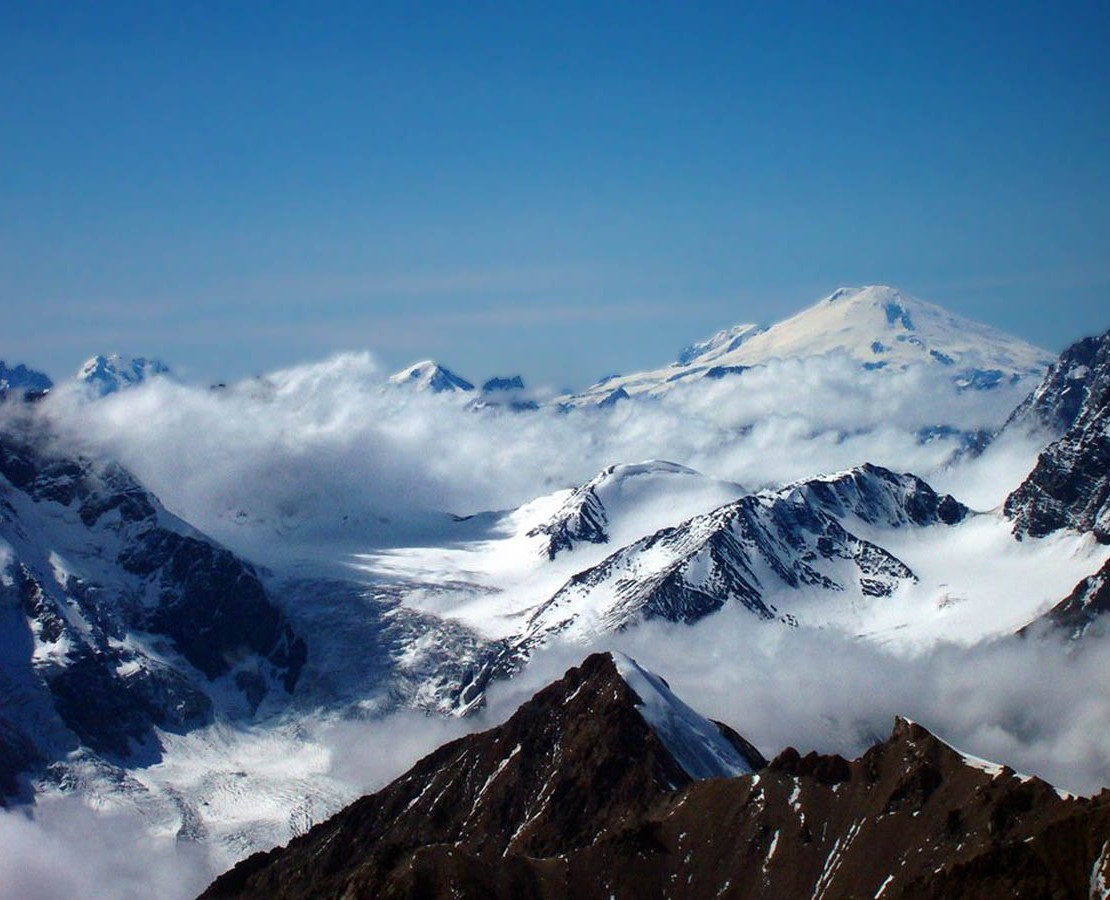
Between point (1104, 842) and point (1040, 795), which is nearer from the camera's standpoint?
point (1104, 842)

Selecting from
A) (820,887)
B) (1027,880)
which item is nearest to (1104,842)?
(1027,880)

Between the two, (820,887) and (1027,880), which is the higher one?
(1027,880)

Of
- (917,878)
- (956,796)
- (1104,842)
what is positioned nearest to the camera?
(1104,842)

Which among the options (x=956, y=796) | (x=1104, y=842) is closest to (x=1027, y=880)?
(x=1104, y=842)

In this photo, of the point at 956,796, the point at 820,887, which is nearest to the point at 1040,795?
the point at 956,796

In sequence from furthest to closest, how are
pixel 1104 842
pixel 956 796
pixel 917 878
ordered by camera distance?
pixel 956 796 < pixel 917 878 < pixel 1104 842

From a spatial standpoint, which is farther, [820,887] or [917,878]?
[820,887]

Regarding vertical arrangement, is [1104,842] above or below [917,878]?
above

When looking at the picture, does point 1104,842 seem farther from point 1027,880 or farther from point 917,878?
point 917,878
